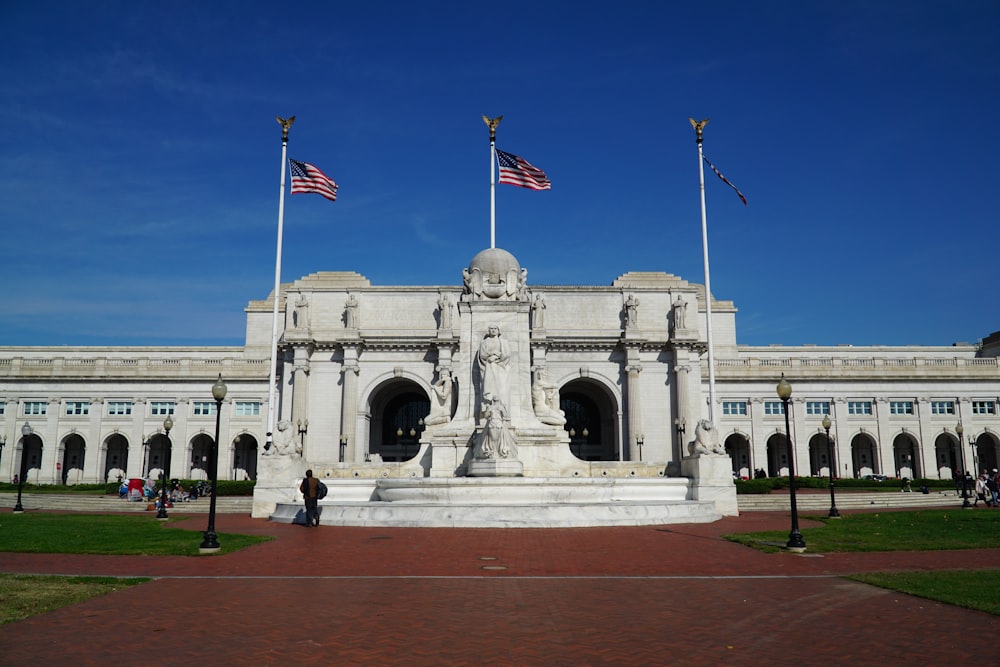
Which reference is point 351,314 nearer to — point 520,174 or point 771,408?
point 520,174

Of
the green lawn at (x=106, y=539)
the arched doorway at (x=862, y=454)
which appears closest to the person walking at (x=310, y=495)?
the green lawn at (x=106, y=539)

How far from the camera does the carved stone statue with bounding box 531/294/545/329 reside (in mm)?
71375

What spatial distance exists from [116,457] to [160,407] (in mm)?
9191

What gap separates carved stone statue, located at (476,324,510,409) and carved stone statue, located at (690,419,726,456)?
7244mm

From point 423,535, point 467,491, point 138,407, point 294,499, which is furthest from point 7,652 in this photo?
point 138,407

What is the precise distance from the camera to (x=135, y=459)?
7512cm

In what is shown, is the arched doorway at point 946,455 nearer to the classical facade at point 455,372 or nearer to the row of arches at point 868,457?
the row of arches at point 868,457

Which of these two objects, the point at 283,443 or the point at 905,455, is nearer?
the point at 283,443

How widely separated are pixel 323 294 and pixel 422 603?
67.6m

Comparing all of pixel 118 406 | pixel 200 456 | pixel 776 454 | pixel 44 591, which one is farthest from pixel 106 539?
pixel 776 454

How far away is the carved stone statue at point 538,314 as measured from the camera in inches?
2810

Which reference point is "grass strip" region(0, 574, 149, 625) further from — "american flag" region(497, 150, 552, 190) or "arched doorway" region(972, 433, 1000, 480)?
"arched doorway" region(972, 433, 1000, 480)

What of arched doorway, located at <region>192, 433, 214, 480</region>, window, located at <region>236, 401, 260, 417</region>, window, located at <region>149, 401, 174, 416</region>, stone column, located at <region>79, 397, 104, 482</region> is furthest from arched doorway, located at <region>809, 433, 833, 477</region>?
stone column, located at <region>79, 397, 104, 482</region>

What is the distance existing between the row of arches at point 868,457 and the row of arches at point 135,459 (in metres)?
51.0
